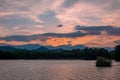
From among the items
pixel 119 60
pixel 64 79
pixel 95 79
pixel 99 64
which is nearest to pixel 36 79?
pixel 64 79

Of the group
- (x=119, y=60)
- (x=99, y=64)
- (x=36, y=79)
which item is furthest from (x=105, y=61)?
(x=36, y=79)

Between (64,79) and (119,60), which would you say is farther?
(119,60)

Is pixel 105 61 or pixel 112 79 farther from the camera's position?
pixel 105 61

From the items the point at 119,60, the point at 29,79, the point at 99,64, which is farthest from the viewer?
the point at 119,60

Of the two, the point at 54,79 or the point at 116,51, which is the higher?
the point at 116,51

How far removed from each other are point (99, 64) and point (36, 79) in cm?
6612

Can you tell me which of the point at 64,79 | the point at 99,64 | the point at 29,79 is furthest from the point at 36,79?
the point at 99,64

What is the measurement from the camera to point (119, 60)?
185750 mm

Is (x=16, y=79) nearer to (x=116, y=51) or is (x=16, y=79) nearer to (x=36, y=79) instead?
(x=36, y=79)

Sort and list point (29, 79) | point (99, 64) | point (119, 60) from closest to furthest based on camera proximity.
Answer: point (29, 79) < point (99, 64) < point (119, 60)

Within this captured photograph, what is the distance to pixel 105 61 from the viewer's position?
13275cm

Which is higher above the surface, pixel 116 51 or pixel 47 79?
pixel 116 51

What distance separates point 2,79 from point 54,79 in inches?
445

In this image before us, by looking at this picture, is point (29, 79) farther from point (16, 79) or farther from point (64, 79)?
point (64, 79)
